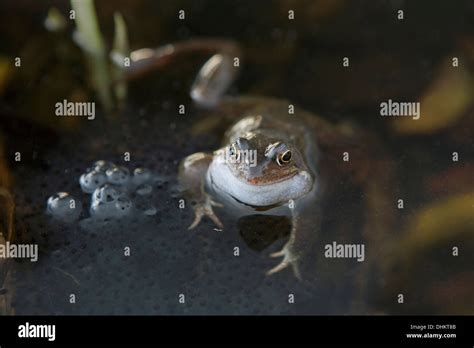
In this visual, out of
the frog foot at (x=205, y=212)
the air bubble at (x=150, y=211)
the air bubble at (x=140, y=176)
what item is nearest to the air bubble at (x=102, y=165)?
the air bubble at (x=140, y=176)

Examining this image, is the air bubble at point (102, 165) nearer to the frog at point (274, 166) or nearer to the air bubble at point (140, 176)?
the air bubble at point (140, 176)

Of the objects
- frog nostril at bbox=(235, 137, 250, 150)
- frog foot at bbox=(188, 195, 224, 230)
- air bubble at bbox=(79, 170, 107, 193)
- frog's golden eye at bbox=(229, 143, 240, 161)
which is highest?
frog nostril at bbox=(235, 137, 250, 150)

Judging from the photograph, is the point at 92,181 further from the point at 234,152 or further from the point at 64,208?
the point at 234,152

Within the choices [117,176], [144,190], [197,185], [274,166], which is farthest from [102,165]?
[274,166]

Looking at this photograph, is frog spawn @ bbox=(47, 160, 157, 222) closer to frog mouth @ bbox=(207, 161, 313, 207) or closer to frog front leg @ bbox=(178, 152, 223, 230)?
frog front leg @ bbox=(178, 152, 223, 230)

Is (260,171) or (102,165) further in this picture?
(102,165)

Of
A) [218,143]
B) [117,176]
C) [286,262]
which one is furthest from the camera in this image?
[218,143]

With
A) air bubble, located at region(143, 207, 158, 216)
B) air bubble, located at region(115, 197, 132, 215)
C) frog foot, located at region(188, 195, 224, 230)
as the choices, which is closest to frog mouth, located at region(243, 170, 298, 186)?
frog foot, located at region(188, 195, 224, 230)
